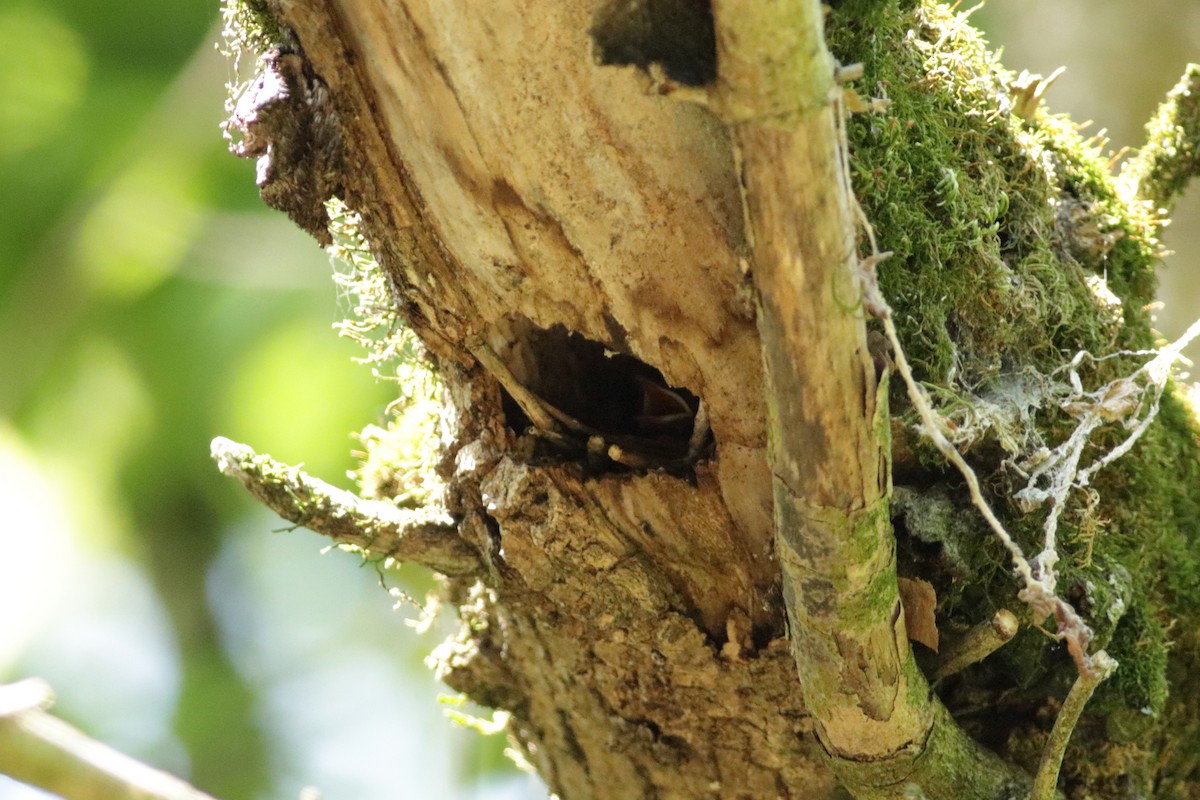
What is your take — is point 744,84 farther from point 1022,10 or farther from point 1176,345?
point 1022,10

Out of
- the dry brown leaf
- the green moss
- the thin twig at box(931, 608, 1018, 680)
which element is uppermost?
the green moss

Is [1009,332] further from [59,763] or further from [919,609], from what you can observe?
[59,763]

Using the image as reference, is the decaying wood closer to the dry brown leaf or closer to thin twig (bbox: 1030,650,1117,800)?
the dry brown leaf

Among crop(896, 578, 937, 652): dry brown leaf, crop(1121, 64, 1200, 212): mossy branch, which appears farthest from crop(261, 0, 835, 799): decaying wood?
crop(1121, 64, 1200, 212): mossy branch

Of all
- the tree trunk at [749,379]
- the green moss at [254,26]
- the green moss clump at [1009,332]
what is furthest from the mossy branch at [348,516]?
the green moss clump at [1009,332]

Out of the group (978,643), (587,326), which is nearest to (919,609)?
(978,643)

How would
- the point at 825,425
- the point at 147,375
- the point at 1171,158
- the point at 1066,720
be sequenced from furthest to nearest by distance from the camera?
the point at 147,375 → the point at 1171,158 → the point at 1066,720 → the point at 825,425

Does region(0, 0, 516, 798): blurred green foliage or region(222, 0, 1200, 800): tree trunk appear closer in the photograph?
region(222, 0, 1200, 800): tree trunk

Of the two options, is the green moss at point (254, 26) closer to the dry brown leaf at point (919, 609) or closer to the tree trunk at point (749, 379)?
the tree trunk at point (749, 379)
